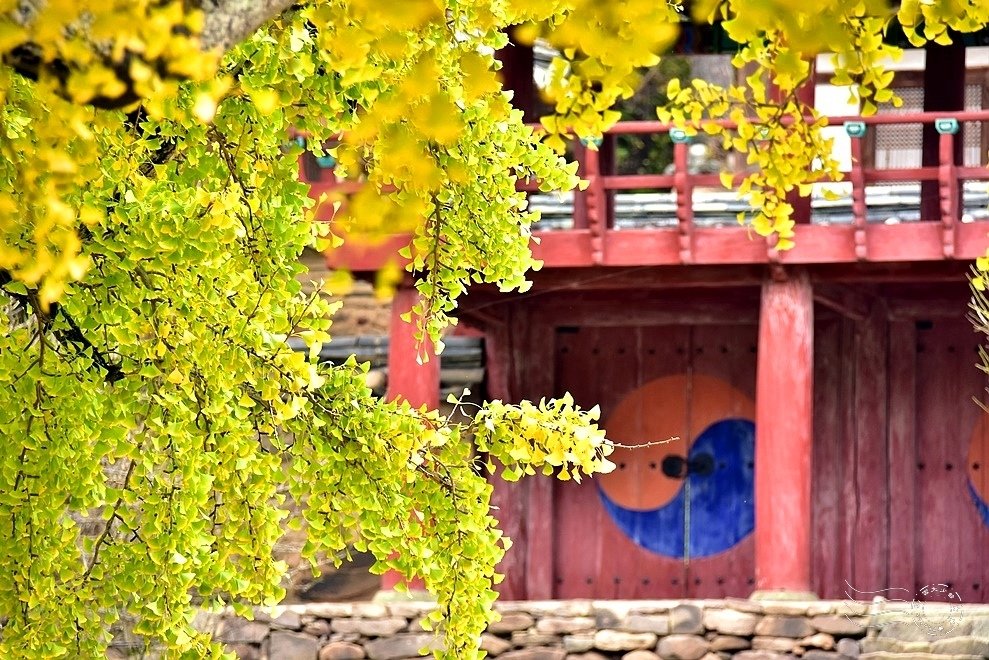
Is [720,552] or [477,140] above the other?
[477,140]

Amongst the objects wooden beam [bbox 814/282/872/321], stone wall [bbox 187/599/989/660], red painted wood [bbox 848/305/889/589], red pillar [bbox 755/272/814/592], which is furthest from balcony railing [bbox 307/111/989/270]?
stone wall [bbox 187/599/989/660]

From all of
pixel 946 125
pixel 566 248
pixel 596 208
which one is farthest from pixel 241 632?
pixel 946 125

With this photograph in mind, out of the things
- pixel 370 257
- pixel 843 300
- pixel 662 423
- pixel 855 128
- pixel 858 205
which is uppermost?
pixel 855 128

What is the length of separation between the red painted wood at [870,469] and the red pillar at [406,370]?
146 inches

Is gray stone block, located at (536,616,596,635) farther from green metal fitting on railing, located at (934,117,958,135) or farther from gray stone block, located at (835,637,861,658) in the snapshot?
green metal fitting on railing, located at (934,117,958,135)

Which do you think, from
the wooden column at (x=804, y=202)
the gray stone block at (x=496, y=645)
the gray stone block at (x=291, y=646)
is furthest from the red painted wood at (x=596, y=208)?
the gray stone block at (x=291, y=646)

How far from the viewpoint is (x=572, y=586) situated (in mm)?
15391

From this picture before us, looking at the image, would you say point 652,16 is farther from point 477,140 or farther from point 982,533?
point 982,533

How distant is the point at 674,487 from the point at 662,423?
1.82ft

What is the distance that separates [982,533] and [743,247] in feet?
11.5

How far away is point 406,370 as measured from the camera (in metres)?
13.5

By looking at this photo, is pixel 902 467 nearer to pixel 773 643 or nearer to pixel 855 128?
pixel 773 643

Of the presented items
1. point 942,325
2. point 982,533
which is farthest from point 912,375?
point 982,533

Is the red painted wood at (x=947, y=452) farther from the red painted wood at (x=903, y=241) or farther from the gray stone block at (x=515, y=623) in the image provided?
the gray stone block at (x=515, y=623)
